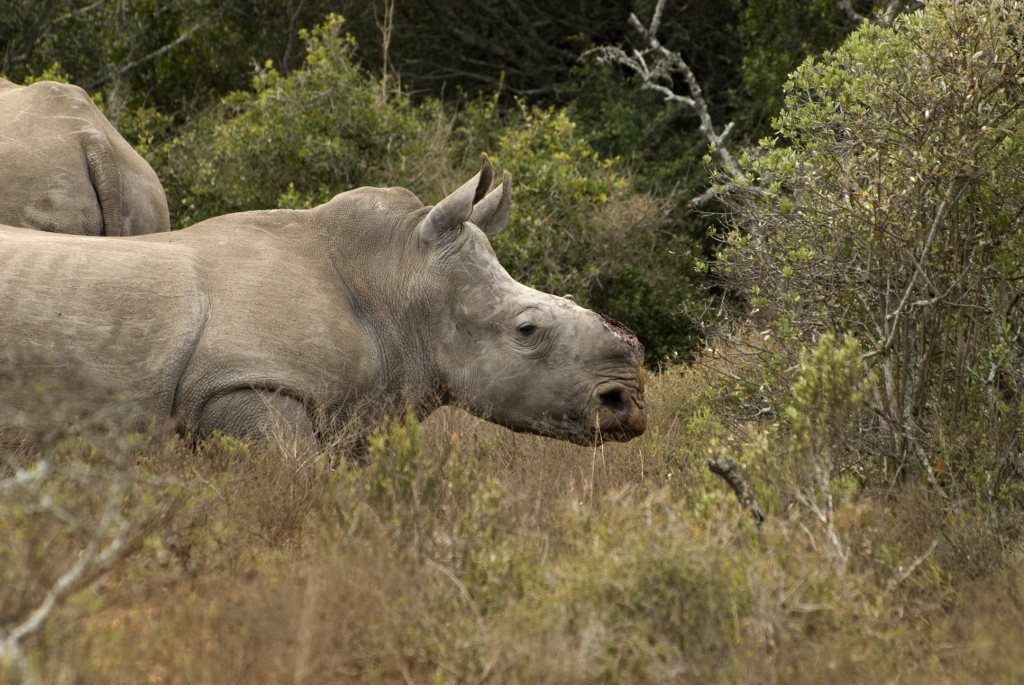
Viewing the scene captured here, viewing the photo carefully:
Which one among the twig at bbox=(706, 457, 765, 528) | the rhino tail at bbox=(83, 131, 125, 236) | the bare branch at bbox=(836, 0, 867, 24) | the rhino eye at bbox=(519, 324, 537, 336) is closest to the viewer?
the twig at bbox=(706, 457, 765, 528)

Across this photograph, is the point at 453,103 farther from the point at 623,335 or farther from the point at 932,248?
the point at 932,248

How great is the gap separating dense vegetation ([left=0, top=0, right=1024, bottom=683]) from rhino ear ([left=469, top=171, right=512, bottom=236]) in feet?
3.87

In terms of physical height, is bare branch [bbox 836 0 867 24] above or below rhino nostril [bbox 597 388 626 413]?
below

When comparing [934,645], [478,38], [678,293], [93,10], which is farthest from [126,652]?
[478,38]

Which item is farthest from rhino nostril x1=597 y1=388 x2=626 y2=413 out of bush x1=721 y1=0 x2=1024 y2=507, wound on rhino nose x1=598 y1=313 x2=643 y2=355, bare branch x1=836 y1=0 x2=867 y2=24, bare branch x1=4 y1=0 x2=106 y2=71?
bare branch x1=4 y1=0 x2=106 y2=71

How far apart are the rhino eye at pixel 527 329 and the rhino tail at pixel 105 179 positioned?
2409 millimetres

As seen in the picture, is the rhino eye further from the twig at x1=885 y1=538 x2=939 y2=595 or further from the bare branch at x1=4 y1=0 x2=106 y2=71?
the bare branch at x1=4 y1=0 x2=106 y2=71

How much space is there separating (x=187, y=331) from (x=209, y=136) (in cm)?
885

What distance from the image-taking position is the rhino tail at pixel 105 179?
815 cm

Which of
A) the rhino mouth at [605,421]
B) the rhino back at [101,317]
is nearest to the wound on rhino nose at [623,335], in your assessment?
the rhino mouth at [605,421]

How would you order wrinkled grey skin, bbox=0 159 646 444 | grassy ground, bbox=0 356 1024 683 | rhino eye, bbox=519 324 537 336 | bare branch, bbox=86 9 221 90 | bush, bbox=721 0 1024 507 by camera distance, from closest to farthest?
1. grassy ground, bbox=0 356 1024 683
2. wrinkled grey skin, bbox=0 159 646 444
3. bush, bbox=721 0 1024 507
4. rhino eye, bbox=519 324 537 336
5. bare branch, bbox=86 9 221 90

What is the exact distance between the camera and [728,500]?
5590mm

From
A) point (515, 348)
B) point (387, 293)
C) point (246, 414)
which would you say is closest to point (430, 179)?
point (387, 293)

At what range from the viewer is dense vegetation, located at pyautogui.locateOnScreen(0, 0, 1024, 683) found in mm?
4707
